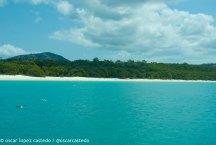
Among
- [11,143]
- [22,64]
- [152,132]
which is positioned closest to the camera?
[11,143]

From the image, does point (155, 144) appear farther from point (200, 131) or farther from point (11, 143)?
point (11, 143)

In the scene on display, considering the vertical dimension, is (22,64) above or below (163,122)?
above

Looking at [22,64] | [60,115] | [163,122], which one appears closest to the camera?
[163,122]

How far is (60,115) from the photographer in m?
49.7

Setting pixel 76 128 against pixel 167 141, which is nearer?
pixel 167 141

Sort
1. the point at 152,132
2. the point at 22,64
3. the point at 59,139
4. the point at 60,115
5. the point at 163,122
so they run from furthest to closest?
1. the point at 22,64
2. the point at 60,115
3. the point at 163,122
4. the point at 152,132
5. the point at 59,139

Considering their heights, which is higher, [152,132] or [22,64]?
[22,64]

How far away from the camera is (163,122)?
45.6 m

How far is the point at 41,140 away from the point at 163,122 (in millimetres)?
16617

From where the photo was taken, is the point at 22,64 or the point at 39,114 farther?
the point at 22,64

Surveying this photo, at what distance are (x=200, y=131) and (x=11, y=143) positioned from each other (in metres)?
18.3

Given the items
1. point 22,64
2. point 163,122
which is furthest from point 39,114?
point 22,64

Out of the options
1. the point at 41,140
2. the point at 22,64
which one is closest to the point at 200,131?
the point at 41,140

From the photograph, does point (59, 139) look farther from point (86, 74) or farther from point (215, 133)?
point (86, 74)
